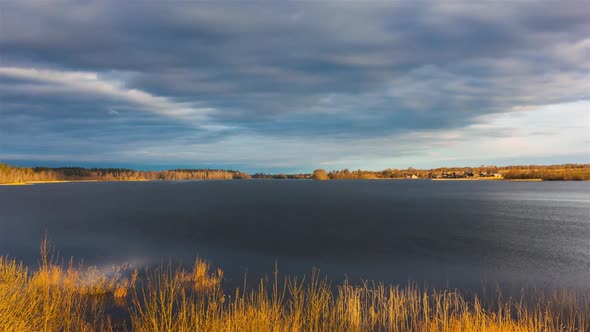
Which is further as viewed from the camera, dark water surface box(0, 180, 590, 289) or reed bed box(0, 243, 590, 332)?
dark water surface box(0, 180, 590, 289)

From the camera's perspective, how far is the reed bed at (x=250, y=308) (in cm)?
862

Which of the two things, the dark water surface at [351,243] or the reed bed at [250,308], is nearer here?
the reed bed at [250,308]

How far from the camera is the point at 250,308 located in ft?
28.3

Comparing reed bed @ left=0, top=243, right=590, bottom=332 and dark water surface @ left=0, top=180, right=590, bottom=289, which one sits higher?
reed bed @ left=0, top=243, right=590, bottom=332

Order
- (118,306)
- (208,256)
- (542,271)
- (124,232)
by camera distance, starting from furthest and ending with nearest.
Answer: (124,232), (208,256), (542,271), (118,306)

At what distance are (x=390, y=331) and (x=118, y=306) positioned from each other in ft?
31.9

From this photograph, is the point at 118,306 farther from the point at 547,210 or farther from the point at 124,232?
the point at 547,210

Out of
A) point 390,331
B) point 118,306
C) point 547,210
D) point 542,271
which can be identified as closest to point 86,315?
point 118,306

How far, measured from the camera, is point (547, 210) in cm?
4725

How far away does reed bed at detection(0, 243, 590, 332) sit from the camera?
862cm

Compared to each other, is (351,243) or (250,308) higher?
(250,308)

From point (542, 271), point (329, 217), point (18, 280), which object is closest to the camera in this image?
point (18, 280)

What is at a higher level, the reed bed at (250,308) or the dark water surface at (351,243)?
the reed bed at (250,308)

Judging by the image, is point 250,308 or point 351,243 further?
point 351,243
